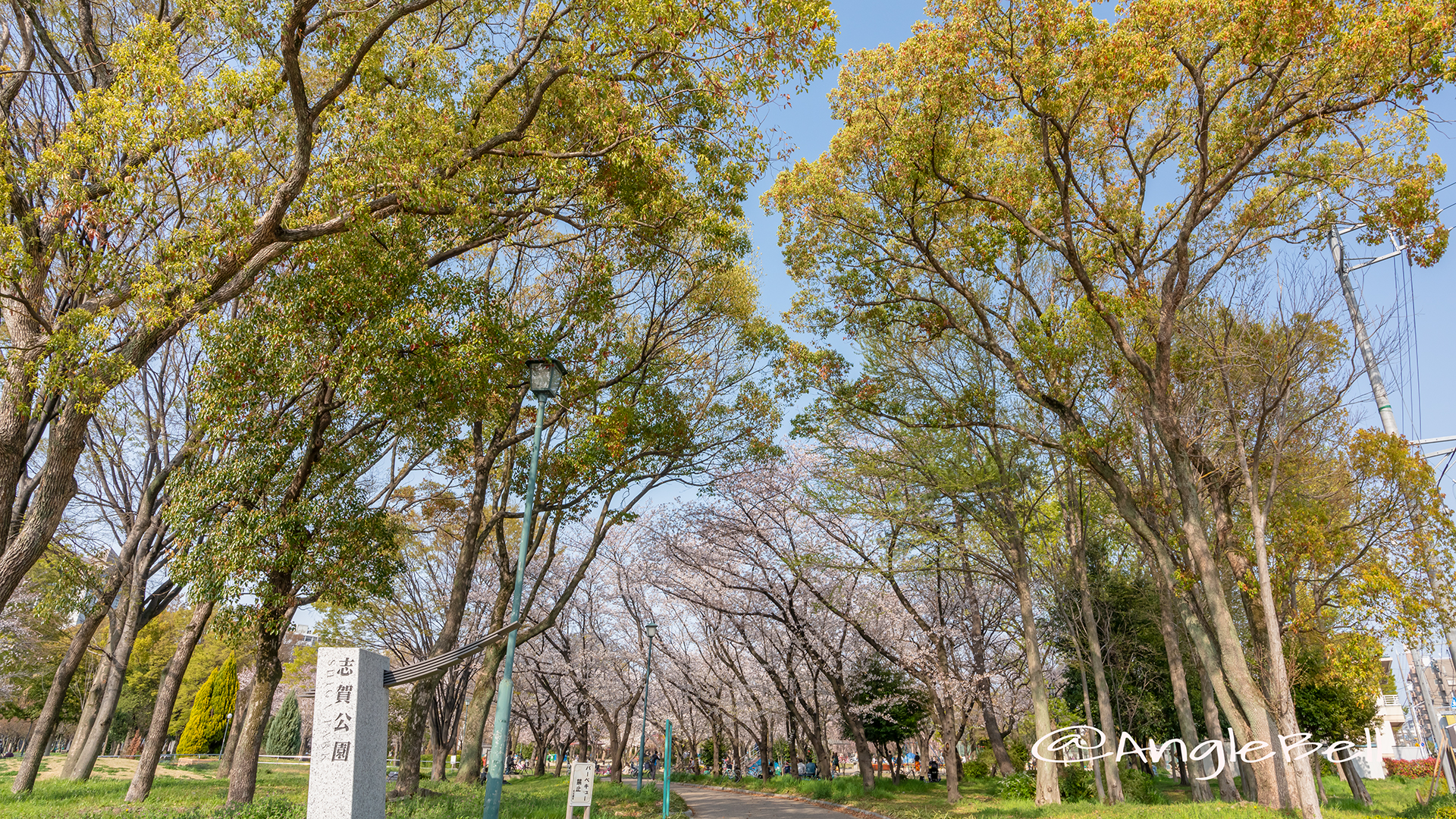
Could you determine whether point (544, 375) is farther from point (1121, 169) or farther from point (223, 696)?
point (223, 696)

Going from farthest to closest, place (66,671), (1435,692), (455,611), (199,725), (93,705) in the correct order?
(199,725) → (93,705) → (66,671) → (455,611) → (1435,692)

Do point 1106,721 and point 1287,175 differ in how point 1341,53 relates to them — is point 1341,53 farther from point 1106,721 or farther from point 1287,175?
point 1106,721

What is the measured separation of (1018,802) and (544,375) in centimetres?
1278

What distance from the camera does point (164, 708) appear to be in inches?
536

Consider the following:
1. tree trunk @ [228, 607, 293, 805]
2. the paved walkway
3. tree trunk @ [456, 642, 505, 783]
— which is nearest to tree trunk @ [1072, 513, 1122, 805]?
the paved walkway

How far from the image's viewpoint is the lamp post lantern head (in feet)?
30.5

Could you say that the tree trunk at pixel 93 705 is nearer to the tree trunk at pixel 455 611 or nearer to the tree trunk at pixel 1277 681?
the tree trunk at pixel 455 611

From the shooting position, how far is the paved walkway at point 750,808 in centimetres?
1530

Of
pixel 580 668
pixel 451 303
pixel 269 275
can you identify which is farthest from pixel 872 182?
pixel 580 668

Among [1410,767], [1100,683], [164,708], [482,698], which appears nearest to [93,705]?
[164,708]

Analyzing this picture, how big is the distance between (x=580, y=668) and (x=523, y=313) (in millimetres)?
17218

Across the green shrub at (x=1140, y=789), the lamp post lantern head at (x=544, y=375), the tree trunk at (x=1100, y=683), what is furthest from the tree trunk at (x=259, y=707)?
the green shrub at (x=1140, y=789)

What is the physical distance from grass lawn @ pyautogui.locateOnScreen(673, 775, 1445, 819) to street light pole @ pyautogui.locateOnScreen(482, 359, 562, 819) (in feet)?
26.6

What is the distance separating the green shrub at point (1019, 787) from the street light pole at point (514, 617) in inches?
478
